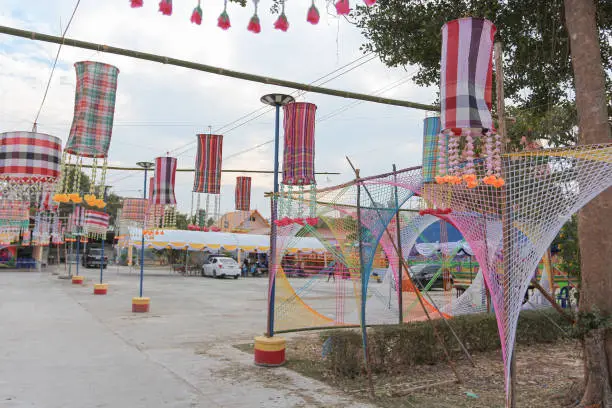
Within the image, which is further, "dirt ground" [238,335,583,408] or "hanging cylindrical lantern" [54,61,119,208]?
"hanging cylindrical lantern" [54,61,119,208]

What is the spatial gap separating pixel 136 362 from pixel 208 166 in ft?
15.1

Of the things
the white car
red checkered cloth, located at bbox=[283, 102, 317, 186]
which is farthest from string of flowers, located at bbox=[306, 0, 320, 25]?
the white car

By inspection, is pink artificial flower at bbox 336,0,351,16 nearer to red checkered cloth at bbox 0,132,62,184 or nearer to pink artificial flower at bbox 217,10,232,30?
pink artificial flower at bbox 217,10,232,30

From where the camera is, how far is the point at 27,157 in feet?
17.1

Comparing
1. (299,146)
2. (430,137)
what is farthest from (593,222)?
(299,146)

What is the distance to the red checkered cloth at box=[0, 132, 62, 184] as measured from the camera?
518 centimetres

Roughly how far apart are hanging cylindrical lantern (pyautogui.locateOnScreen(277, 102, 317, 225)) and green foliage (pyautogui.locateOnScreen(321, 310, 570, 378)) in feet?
9.18

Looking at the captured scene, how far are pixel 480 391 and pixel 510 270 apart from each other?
242 centimetres

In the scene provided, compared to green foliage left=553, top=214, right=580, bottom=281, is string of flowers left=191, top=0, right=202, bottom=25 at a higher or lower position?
higher

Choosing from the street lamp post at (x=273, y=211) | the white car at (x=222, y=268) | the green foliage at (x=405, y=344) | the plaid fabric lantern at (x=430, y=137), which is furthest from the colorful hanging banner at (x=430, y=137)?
the white car at (x=222, y=268)

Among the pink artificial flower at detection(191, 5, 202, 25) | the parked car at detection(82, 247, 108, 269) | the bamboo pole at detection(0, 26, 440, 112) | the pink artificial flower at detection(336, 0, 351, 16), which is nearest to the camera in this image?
the pink artificial flower at detection(336, 0, 351, 16)

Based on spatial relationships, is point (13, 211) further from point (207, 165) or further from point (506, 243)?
point (506, 243)

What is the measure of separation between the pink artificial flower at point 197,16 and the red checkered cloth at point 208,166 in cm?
586

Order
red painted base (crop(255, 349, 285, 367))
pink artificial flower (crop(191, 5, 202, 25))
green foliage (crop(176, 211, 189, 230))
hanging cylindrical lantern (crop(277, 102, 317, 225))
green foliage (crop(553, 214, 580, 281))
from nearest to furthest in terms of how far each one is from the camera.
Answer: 1. pink artificial flower (crop(191, 5, 202, 25))
2. red painted base (crop(255, 349, 285, 367))
3. hanging cylindrical lantern (crop(277, 102, 317, 225))
4. green foliage (crop(553, 214, 580, 281))
5. green foliage (crop(176, 211, 189, 230))
